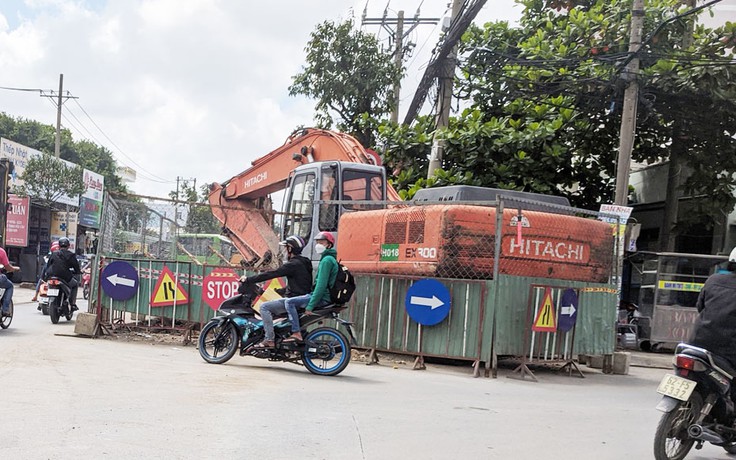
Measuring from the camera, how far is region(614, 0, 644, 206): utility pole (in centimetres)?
1461

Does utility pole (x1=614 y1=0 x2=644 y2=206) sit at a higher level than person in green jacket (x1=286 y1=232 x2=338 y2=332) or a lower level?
higher

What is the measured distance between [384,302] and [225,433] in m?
5.68

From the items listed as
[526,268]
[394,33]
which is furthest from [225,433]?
[394,33]

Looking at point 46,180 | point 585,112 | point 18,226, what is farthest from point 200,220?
point 46,180

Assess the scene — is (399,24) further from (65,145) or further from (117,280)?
(65,145)

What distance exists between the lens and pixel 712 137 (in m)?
19.1

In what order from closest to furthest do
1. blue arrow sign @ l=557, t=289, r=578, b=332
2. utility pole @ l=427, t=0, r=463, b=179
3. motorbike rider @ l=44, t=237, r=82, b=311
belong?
blue arrow sign @ l=557, t=289, r=578, b=332, motorbike rider @ l=44, t=237, r=82, b=311, utility pole @ l=427, t=0, r=463, b=179

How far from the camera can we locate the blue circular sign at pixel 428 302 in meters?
10.6

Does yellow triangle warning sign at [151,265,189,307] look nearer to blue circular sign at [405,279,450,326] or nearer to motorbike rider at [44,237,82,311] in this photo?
motorbike rider at [44,237,82,311]

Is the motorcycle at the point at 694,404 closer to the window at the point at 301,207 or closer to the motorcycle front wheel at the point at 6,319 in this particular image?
the window at the point at 301,207

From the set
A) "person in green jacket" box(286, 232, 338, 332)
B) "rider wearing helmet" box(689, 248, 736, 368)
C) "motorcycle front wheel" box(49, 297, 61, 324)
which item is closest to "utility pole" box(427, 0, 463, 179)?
"person in green jacket" box(286, 232, 338, 332)

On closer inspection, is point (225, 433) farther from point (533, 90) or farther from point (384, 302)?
point (533, 90)

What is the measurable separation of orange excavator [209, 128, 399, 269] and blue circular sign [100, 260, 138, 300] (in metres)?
1.88

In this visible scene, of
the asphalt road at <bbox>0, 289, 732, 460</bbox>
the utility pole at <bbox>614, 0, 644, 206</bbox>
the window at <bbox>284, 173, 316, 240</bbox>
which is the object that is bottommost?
the asphalt road at <bbox>0, 289, 732, 460</bbox>
